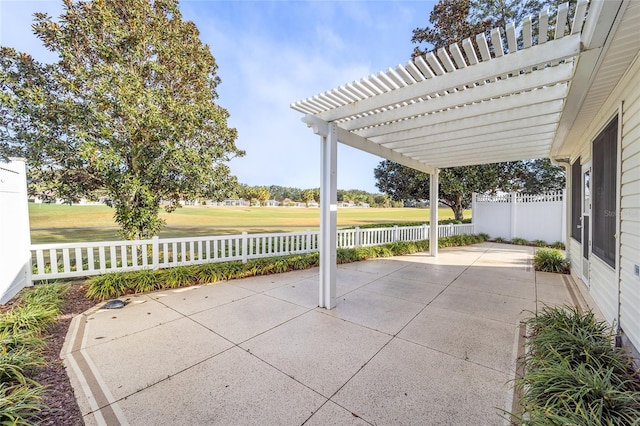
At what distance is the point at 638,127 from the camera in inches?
93.9

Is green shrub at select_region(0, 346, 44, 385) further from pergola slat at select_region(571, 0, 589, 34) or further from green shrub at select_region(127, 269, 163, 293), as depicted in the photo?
pergola slat at select_region(571, 0, 589, 34)

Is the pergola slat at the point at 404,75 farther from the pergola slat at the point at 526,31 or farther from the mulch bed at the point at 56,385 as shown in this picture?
the mulch bed at the point at 56,385

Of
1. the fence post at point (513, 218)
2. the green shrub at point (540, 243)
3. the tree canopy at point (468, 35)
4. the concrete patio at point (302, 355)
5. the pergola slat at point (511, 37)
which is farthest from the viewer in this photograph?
the fence post at point (513, 218)

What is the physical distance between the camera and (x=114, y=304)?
13.0ft

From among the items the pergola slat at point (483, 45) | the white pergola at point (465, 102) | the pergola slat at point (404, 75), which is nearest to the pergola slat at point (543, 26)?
the white pergola at point (465, 102)

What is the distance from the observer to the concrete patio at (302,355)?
1972 mm

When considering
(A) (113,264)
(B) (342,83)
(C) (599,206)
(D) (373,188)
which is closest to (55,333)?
(A) (113,264)

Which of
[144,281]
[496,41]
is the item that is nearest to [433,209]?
[496,41]

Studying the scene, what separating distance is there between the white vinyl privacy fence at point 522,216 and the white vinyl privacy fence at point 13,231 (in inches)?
557

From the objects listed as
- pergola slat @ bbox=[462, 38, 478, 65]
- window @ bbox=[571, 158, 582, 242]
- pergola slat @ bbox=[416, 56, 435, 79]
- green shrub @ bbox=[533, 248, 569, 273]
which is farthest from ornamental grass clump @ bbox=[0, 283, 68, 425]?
green shrub @ bbox=[533, 248, 569, 273]

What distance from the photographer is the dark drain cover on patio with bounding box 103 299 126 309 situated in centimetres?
392

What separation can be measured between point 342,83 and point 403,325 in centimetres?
313

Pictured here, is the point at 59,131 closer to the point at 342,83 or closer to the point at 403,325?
the point at 342,83

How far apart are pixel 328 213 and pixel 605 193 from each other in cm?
373
